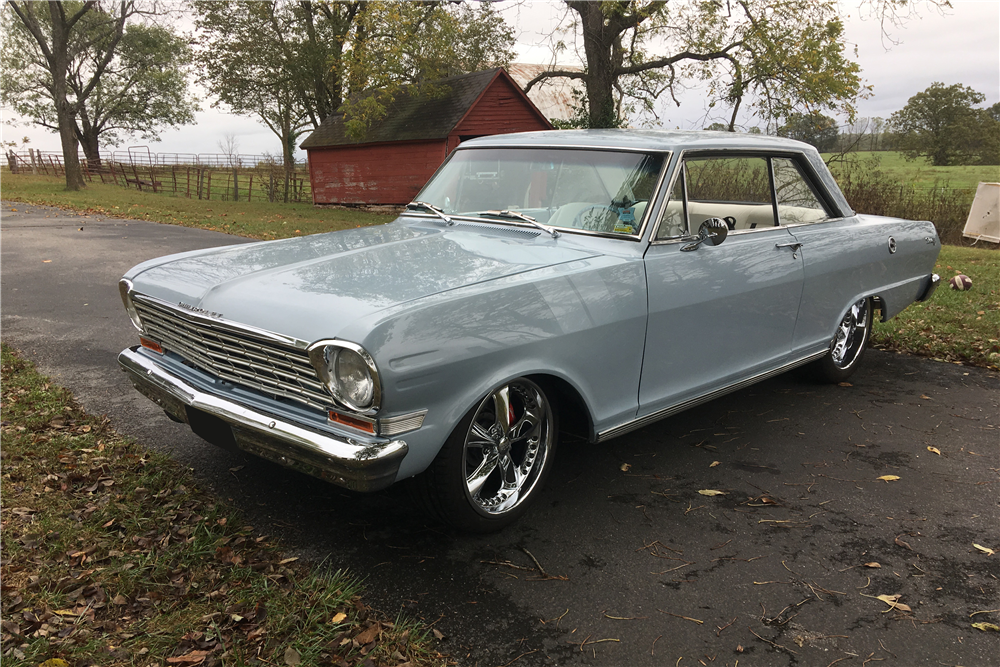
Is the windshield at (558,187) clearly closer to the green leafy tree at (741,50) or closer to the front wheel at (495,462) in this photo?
the front wheel at (495,462)

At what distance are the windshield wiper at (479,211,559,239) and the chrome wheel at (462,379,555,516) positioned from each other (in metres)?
0.94

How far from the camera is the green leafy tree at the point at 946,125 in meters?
27.9

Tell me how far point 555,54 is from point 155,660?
20707mm

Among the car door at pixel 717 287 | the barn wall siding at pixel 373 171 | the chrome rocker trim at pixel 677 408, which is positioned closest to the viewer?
the chrome rocker trim at pixel 677 408

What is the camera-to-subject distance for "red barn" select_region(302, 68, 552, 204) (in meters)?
24.2

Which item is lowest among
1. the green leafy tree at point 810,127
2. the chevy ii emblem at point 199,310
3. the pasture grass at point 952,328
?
the pasture grass at point 952,328

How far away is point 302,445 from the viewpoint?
2693mm

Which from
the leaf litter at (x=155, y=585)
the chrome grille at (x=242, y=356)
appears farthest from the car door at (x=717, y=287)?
the leaf litter at (x=155, y=585)

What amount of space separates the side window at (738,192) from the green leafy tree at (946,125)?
2566 centimetres

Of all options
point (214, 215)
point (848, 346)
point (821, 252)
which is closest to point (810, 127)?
point (214, 215)

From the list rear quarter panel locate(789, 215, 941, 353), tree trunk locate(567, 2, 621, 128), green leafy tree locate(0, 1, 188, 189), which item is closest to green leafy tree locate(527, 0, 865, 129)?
tree trunk locate(567, 2, 621, 128)

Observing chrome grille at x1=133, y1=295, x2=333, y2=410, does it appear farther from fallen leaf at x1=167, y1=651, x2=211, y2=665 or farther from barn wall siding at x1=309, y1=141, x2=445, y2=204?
barn wall siding at x1=309, y1=141, x2=445, y2=204

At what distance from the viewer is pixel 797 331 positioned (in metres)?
4.51

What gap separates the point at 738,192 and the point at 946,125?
99.4ft
